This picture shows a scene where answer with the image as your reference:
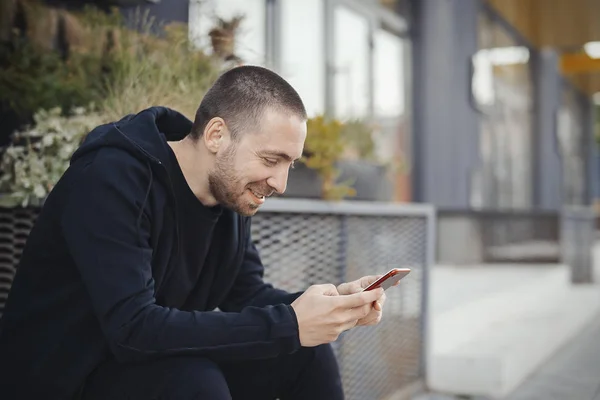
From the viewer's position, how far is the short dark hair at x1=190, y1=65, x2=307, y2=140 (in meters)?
1.55

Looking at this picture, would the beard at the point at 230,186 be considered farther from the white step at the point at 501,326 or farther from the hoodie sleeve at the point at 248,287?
the white step at the point at 501,326

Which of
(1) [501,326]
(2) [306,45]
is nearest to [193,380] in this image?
(1) [501,326]

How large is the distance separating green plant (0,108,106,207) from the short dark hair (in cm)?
69

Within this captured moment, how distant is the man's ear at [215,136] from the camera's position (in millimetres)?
1566

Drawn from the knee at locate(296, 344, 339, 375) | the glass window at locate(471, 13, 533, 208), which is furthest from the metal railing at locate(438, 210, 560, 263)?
the knee at locate(296, 344, 339, 375)

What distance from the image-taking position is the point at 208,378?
1412 mm

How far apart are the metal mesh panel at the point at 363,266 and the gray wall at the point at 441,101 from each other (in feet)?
16.0

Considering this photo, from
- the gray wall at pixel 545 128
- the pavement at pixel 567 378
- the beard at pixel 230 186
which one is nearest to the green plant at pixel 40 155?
the beard at pixel 230 186

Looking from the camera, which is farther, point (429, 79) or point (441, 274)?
point (429, 79)

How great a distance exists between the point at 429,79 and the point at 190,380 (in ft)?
23.0

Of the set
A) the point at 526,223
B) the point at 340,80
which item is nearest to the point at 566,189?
the point at 526,223

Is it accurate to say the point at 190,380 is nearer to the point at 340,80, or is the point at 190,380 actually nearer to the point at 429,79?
the point at 340,80

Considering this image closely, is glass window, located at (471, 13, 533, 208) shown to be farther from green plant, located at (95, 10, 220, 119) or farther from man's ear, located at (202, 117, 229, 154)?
man's ear, located at (202, 117, 229, 154)

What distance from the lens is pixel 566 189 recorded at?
1662 cm
